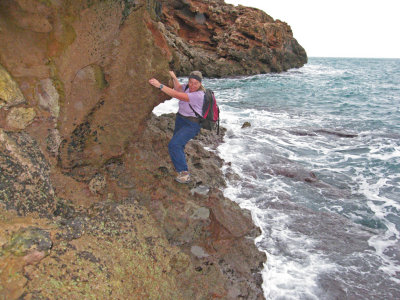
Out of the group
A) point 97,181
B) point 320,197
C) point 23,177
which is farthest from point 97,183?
point 320,197

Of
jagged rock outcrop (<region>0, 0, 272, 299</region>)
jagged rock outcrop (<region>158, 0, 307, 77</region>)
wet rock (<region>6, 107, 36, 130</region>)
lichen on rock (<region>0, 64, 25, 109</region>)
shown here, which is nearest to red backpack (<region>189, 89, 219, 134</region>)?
jagged rock outcrop (<region>0, 0, 272, 299</region>)

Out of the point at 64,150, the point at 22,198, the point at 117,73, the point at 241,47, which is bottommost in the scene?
the point at 22,198

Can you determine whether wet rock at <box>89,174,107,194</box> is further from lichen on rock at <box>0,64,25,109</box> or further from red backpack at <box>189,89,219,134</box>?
red backpack at <box>189,89,219,134</box>

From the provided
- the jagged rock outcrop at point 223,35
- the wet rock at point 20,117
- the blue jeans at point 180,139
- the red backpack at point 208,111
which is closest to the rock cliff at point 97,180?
the wet rock at point 20,117

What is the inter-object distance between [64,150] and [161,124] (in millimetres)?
2563

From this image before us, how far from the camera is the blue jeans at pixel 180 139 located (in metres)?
4.22

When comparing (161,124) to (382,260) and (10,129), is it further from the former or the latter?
(382,260)

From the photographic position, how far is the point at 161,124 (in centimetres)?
570

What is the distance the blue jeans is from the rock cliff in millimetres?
243

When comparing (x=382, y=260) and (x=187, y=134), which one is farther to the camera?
(x=382, y=260)

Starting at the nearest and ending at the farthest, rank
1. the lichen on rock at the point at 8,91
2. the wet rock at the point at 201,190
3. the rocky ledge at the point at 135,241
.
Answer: the rocky ledge at the point at 135,241
the lichen on rock at the point at 8,91
the wet rock at the point at 201,190

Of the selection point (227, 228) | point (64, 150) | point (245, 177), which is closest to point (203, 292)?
point (227, 228)

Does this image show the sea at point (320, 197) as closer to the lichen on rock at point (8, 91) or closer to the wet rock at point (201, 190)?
the wet rock at point (201, 190)

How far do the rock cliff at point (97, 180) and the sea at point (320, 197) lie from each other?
29.1 inches
